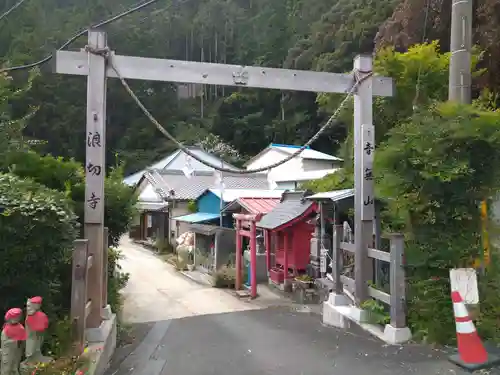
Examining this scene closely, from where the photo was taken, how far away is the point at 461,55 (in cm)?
706

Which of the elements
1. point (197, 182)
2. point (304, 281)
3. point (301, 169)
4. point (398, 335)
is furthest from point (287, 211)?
point (197, 182)

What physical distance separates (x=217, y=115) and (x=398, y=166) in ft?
143

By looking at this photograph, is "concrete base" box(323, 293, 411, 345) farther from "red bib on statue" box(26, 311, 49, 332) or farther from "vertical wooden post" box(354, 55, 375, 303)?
"red bib on statue" box(26, 311, 49, 332)

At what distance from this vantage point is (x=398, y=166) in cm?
613

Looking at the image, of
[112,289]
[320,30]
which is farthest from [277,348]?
[320,30]

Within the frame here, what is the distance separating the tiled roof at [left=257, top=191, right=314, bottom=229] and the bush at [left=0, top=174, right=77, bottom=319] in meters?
7.84

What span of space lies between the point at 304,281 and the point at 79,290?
7.65 meters

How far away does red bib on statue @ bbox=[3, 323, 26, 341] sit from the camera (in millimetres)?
3948

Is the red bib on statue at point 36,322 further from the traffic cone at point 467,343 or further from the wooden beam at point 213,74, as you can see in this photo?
the traffic cone at point 467,343

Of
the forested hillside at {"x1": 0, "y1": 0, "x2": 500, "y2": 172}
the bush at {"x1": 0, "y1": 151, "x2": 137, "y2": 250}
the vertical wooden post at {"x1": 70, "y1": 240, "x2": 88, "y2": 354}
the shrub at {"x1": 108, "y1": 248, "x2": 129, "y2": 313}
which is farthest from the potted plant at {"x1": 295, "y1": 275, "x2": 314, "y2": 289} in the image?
the forested hillside at {"x1": 0, "y1": 0, "x2": 500, "y2": 172}

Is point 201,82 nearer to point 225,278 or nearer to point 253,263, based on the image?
point 253,263

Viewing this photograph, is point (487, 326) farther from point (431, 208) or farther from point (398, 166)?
point (398, 166)

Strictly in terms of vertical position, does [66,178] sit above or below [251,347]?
above

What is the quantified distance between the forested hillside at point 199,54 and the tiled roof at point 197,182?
9343 mm
